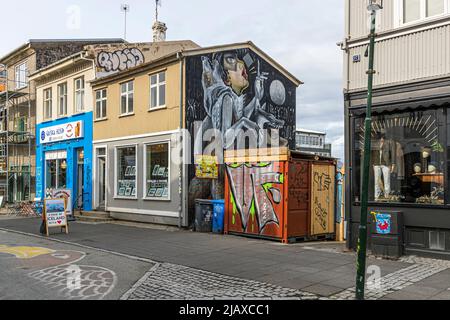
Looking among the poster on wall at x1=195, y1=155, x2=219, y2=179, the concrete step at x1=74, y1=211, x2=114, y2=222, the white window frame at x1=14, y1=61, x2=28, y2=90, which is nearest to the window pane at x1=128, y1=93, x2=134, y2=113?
the poster on wall at x1=195, y1=155, x2=219, y2=179

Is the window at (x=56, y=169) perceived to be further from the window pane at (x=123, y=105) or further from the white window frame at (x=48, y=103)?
the window pane at (x=123, y=105)

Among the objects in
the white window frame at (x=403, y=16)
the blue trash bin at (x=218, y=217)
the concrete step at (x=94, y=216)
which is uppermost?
the white window frame at (x=403, y=16)

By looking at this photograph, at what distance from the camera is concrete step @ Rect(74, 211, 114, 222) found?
19250mm

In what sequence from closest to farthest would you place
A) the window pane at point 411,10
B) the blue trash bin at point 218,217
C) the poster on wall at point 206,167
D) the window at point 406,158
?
1. the window at point 406,158
2. the window pane at point 411,10
3. the blue trash bin at point 218,217
4. the poster on wall at point 206,167

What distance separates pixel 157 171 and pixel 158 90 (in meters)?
3.10

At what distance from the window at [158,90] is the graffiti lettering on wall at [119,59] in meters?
3.97

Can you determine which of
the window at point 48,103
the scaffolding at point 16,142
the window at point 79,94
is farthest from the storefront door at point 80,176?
the scaffolding at point 16,142

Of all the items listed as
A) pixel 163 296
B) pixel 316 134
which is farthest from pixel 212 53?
pixel 316 134

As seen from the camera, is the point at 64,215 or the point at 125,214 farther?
the point at 125,214

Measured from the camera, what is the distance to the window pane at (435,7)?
971cm

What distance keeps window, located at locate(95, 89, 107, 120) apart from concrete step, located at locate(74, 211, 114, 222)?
14.2 feet

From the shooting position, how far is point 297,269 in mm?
8789
